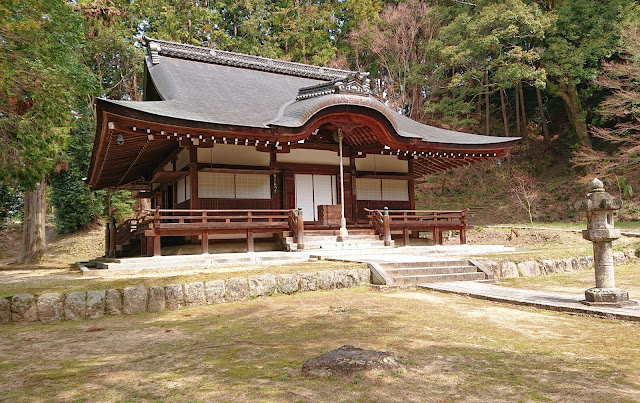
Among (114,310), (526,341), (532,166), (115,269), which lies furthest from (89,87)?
(532,166)

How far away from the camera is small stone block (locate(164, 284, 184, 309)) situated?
21.2 ft

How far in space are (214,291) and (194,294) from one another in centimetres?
31

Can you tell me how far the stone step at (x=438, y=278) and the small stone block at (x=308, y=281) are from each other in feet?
4.86

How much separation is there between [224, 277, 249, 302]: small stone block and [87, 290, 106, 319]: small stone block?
1.77 m

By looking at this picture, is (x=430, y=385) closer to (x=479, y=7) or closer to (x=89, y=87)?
(x=89, y=87)

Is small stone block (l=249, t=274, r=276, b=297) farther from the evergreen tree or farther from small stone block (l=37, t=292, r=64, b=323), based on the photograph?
the evergreen tree

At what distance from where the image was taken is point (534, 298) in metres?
6.25

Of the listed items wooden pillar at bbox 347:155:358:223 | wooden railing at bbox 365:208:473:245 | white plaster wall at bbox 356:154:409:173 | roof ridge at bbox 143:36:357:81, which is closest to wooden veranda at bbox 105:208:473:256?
wooden railing at bbox 365:208:473:245

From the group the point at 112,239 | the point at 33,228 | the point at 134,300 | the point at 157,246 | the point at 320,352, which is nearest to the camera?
the point at 320,352

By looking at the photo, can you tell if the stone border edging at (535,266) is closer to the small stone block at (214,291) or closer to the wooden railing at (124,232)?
the small stone block at (214,291)

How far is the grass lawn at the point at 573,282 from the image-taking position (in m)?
7.30

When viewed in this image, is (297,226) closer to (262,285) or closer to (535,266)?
(262,285)

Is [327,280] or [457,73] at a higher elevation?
[457,73]

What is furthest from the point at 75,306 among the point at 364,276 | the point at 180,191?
the point at 180,191
